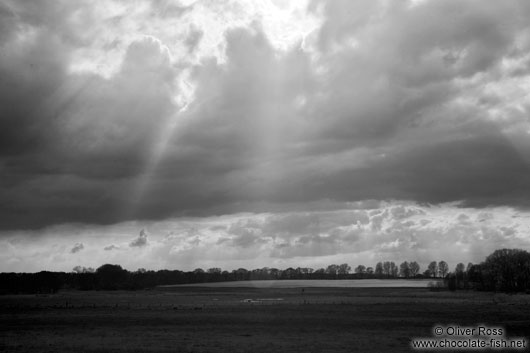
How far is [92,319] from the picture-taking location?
213 ft

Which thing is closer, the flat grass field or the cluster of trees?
the flat grass field

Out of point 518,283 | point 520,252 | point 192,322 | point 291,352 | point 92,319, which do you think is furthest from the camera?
point 520,252

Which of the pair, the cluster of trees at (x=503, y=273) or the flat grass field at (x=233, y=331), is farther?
the cluster of trees at (x=503, y=273)

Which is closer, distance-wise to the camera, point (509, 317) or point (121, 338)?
point (121, 338)

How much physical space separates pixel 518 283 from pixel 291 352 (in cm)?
14967

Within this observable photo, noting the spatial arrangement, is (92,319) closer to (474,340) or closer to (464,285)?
(474,340)

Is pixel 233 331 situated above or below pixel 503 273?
below

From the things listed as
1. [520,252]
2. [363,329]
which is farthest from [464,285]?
[363,329]

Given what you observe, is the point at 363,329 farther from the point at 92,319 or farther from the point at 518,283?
the point at 518,283

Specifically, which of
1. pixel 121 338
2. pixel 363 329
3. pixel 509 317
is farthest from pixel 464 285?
pixel 121 338

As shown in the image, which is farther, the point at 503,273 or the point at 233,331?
the point at 503,273

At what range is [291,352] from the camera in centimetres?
3725

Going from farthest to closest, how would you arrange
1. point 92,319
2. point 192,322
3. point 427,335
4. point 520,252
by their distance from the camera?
point 520,252 < point 92,319 < point 192,322 < point 427,335

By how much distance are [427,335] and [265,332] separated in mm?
14591
